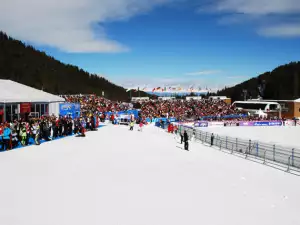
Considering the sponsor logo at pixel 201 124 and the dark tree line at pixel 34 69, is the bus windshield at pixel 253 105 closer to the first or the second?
the sponsor logo at pixel 201 124

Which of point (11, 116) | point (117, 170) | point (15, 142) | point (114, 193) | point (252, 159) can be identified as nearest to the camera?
point (114, 193)

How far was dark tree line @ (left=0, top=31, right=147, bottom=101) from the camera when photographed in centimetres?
9431

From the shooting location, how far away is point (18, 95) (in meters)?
24.2

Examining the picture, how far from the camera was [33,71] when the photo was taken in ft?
336

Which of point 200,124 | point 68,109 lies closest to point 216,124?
point 200,124

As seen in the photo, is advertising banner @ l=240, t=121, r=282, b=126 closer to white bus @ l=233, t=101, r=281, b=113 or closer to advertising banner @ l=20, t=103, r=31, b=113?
white bus @ l=233, t=101, r=281, b=113

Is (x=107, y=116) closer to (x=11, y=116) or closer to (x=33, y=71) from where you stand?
(x=11, y=116)

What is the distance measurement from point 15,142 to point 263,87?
4930 inches

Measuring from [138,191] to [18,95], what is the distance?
768 inches

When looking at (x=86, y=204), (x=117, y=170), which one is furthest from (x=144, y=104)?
(x=86, y=204)

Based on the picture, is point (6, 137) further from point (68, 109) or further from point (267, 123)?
point (267, 123)

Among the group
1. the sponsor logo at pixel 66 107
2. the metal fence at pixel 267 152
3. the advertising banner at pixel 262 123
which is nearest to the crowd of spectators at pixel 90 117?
the sponsor logo at pixel 66 107

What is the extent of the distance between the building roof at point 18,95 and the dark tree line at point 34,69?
6544 centimetres

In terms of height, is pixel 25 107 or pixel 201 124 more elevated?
pixel 25 107
